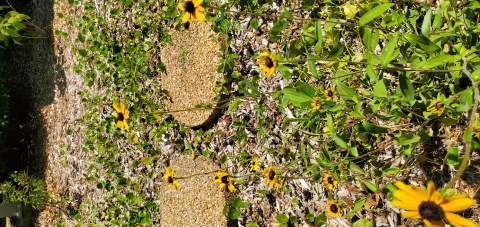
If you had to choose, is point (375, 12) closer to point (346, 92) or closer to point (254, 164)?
point (346, 92)

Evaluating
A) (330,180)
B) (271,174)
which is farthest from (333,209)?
(271,174)

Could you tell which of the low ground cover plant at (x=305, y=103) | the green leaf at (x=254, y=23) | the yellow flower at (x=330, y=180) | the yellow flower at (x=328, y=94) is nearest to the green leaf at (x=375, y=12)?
the low ground cover plant at (x=305, y=103)

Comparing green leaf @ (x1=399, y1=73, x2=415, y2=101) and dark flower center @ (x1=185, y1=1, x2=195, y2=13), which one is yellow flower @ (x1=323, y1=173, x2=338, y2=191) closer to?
green leaf @ (x1=399, y1=73, x2=415, y2=101)

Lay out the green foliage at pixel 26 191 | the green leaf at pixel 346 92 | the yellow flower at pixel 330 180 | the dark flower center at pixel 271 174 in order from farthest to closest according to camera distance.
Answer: the green foliage at pixel 26 191 → the dark flower center at pixel 271 174 → the yellow flower at pixel 330 180 → the green leaf at pixel 346 92

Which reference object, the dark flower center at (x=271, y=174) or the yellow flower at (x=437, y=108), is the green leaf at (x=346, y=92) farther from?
the dark flower center at (x=271, y=174)

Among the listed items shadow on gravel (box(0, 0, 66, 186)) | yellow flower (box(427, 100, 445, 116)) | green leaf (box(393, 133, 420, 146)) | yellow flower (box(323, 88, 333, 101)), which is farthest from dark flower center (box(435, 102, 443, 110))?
shadow on gravel (box(0, 0, 66, 186))

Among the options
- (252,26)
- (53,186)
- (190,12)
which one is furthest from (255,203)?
(53,186)

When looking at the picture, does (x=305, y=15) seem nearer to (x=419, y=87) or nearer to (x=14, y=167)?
(x=419, y=87)

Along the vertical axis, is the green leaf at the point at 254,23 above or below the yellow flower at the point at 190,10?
below
